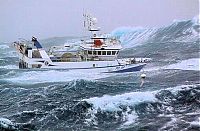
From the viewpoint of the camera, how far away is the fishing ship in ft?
104

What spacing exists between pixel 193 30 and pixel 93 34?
802 inches

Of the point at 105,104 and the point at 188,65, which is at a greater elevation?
the point at 188,65

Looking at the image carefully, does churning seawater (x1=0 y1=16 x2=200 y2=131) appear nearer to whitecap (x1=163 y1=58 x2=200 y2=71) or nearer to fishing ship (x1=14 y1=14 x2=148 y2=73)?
whitecap (x1=163 y1=58 x2=200 y2=71)

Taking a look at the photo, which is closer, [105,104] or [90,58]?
[105,104]

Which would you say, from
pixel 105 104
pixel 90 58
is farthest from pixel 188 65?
pixel 105 104

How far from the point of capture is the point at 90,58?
106ft

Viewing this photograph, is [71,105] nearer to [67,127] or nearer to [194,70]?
[67,127]

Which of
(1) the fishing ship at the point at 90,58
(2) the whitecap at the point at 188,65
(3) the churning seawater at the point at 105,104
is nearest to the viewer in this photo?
(3) the churning seawater at the point at 105,104

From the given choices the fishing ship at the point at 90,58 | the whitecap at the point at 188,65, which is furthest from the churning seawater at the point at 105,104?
the fishing ship at the point at 90,58

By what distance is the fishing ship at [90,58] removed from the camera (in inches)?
1243

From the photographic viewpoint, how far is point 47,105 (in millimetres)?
18016

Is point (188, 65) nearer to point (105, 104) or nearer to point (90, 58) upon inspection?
point (90, 58)

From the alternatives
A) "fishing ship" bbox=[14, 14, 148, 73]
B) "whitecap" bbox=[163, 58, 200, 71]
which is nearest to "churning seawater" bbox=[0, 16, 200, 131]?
"whitecap" bbox=[163, 58, 200, 71]

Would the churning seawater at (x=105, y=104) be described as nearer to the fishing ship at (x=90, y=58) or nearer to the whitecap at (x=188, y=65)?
the whitecap at (x=188, y=65)
